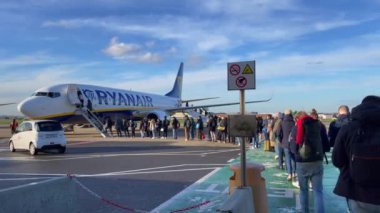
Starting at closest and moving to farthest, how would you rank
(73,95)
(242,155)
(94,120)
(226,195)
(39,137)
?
(242,155), (226,195), (39,137), (73,95), (94,120)

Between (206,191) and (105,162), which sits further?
(105,162)

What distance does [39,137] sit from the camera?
61.3 ft

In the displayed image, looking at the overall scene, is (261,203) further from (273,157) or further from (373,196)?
(273,157)

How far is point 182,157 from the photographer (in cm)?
1723

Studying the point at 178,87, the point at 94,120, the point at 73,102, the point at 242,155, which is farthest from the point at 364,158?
the point at 178,87

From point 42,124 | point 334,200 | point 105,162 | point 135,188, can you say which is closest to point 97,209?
point 135,188

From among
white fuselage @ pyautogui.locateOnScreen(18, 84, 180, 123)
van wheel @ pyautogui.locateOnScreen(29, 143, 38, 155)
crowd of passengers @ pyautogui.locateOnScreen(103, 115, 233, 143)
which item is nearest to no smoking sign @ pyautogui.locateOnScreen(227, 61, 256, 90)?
van wheel @ pyautogui.locateOnScreen(29, 143, 38, 155)

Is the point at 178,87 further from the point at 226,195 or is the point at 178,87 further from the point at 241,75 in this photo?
the point at 241,75

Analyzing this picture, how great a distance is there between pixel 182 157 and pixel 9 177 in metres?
7.08

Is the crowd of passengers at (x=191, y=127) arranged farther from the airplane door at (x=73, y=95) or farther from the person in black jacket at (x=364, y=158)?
the person in black jacket at (x=364, y=158)

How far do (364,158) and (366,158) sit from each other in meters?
0.02

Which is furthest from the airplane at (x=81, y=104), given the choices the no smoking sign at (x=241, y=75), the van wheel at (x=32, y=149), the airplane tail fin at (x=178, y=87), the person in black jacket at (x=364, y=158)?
the person in black jacket at (x=364, y=158)

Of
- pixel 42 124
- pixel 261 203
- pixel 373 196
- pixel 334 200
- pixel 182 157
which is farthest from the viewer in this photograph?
pixel 42 124

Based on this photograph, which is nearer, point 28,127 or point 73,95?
point 28,127
